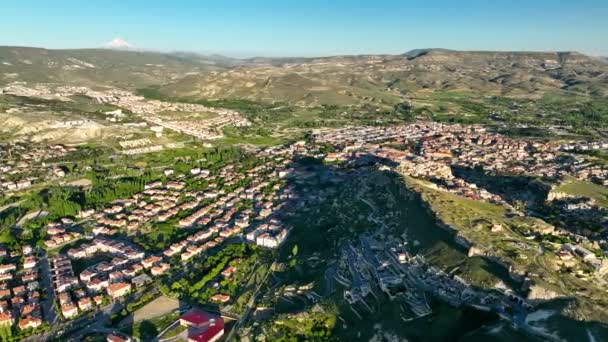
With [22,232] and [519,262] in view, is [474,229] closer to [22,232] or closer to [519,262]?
[519,262]

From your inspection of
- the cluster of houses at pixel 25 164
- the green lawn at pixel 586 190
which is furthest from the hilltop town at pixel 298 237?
the cluster of houses at pixel 25 164

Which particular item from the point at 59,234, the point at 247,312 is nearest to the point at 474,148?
the point at 247,312

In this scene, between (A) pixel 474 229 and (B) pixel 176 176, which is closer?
(A) pixel 474 229

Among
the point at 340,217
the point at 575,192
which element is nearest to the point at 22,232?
the point at 340,217

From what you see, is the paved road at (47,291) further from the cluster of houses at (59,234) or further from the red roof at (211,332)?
the red roof at (211,332)

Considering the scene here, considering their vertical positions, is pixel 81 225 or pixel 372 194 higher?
pixel 372 194

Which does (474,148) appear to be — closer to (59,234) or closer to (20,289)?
(59,234)
